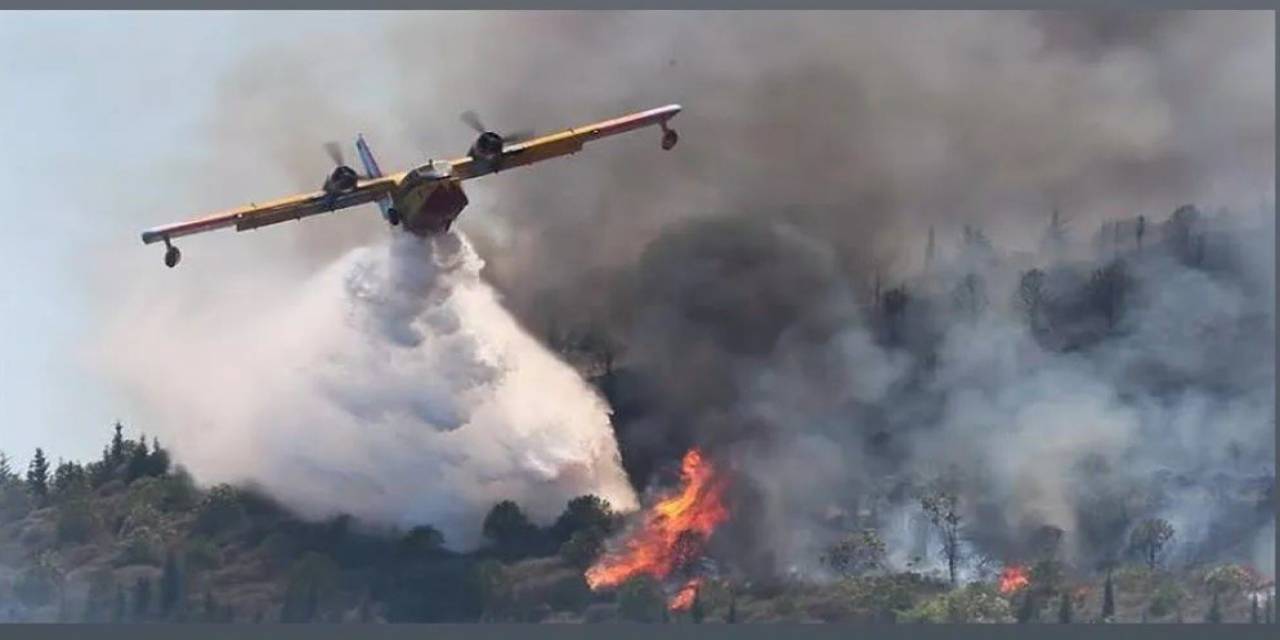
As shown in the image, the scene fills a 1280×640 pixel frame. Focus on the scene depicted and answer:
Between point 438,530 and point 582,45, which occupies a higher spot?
point 582,45

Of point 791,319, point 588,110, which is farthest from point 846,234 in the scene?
point 588,110

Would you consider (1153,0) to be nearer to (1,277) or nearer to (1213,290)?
(1213,290)

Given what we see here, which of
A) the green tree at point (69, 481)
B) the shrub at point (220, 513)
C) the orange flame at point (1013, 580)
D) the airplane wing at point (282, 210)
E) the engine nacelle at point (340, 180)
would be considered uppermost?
the engine nacelle at point (340, 180)

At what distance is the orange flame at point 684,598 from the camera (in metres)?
46.2

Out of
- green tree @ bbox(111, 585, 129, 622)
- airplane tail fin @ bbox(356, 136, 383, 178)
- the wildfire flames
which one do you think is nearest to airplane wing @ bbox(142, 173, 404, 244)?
airplane tail fin @ bbox(356, 136, 383, 178)

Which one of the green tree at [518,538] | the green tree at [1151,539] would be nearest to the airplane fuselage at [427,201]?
the green tree at [518,538]

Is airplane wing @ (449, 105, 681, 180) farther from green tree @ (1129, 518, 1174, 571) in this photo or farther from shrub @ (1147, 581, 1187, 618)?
shrub @ (1147, 581, 1187, 618)

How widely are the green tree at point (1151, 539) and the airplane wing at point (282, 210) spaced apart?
13.2 metres

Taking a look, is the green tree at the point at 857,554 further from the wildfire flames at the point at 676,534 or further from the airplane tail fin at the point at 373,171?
the airplane tail fin at the point at 373,171

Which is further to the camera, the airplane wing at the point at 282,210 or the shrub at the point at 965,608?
the shrub at the point at 965,608

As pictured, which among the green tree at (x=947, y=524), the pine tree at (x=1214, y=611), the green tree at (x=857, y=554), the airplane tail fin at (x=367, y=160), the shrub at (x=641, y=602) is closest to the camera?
the airplane tail fin at (x=367, y=160)

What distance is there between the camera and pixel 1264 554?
1823 inches

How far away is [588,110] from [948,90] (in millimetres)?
5879

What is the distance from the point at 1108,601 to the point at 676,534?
7.00m
